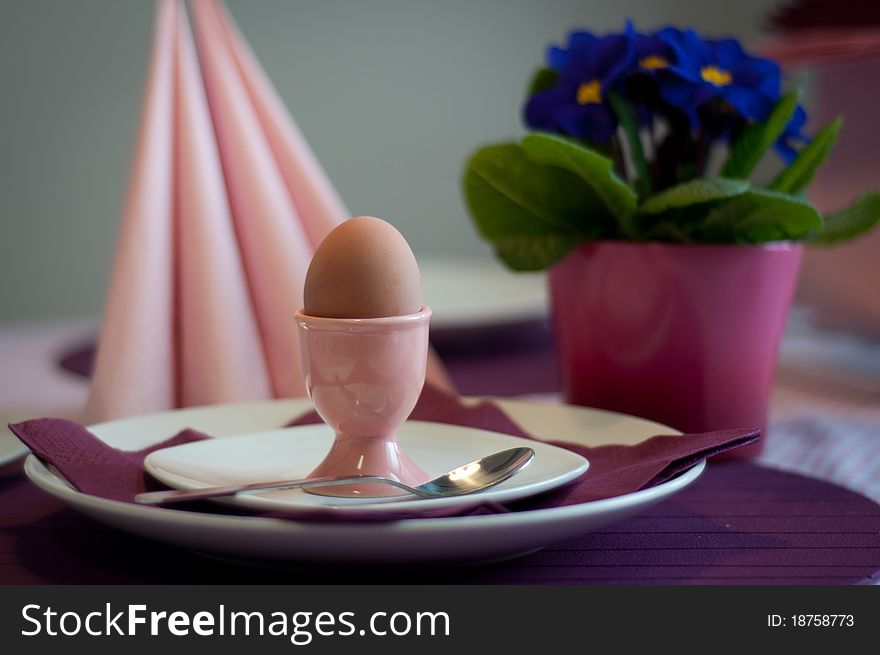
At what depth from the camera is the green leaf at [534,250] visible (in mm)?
645

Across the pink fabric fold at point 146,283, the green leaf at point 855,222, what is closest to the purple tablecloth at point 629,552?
the pink fabric fold at point 146,283

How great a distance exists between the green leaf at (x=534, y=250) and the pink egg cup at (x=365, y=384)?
0.21 m

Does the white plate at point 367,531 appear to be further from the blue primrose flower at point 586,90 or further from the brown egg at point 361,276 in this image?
the blue primrose flower at point 586,90

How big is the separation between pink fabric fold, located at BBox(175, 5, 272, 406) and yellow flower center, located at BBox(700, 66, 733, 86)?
32cm

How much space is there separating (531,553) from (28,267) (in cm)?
142

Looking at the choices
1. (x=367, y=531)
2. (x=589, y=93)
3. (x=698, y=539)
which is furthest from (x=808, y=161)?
(x=367, y=531)

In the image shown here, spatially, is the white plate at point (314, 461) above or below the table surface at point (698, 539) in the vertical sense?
above

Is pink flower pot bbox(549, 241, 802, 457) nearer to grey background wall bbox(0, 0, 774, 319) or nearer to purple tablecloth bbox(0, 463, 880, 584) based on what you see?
purple tablecloth bbox(0, 463, 880, 584)

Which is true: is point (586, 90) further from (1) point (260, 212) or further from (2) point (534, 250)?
(1) point (260, 212)

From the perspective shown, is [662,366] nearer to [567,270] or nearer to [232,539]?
[567,270]

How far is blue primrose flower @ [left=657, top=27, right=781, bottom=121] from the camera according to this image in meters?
0.60

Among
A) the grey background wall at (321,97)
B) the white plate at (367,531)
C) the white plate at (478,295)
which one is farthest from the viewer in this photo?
the grey background wall at (321,97)

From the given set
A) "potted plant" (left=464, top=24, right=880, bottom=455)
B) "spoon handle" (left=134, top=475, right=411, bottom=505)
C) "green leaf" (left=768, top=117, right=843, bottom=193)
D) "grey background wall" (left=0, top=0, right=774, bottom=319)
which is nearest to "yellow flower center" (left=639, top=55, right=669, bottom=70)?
"potted plant" (left=464, top=24, right=880, bottom=455)

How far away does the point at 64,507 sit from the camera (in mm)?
500
